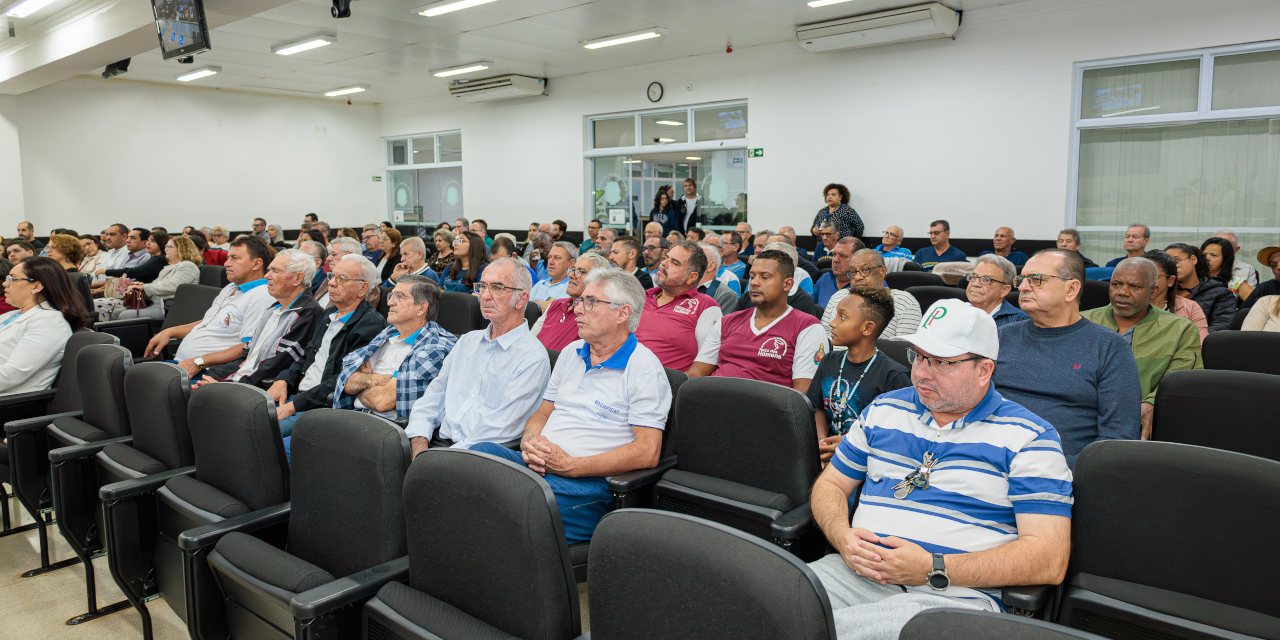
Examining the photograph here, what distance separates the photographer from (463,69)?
11.0 metres

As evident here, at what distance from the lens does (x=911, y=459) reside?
5.93 ft

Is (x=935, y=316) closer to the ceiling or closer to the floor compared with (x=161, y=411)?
closer to the ceiling

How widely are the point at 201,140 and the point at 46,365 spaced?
37.8 ft

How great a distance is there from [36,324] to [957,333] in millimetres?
3902

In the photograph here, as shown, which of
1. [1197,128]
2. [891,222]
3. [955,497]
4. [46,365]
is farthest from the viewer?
[891,222]

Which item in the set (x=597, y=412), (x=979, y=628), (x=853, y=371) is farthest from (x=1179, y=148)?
(x=979, y=628)

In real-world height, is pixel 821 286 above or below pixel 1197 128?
below

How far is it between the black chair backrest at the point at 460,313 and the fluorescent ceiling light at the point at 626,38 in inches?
205

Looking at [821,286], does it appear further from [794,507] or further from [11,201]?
[11,201]

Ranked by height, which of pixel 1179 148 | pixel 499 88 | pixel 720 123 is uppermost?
pixel 499 88

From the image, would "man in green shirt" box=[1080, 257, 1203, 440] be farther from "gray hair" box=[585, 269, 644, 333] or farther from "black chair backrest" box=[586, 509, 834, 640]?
"black chair backrest" box=[586, 509, 834, 640]

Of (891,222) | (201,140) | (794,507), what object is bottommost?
(794,507)

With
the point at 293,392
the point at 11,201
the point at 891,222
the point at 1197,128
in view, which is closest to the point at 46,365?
the point at 293,392

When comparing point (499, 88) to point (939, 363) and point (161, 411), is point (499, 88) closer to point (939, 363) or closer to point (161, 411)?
point (161, 411)
